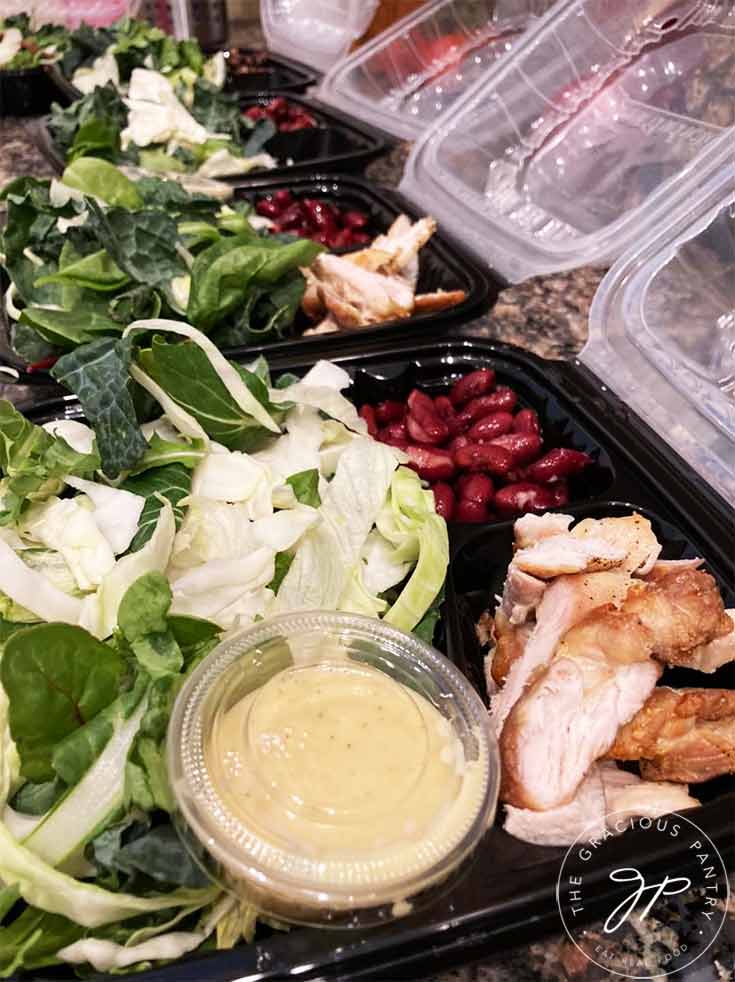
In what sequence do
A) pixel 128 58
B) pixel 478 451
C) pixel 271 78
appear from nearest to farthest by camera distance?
pixel 478 451 → pixel 128 58 → pixel 271 78

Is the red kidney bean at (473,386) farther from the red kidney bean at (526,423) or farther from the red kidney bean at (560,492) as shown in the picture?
the red kidney bean at (560,492)

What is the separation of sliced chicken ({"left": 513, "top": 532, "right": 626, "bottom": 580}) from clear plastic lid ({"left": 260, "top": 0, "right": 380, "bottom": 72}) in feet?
12.7

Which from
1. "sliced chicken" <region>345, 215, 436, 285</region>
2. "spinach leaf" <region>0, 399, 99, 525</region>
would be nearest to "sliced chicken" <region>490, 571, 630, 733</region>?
"spinach leaf" <region>0, 399, 99, 525</region>

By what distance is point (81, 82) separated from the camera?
399 centimetres

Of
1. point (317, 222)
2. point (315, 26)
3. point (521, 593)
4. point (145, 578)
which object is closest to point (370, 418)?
point (521, 593)

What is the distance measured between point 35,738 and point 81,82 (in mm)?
3822

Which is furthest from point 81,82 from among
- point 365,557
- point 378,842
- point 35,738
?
point 378,842

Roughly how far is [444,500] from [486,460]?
0.15 metres

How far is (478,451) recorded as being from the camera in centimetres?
174

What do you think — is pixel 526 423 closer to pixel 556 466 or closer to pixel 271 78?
pixel 556 466

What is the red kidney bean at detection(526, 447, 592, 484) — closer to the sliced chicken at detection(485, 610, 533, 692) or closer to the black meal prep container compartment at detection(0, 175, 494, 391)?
the sliced chicken at detection(485, 610, 533, 692)

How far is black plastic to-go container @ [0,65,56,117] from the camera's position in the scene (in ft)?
13.4

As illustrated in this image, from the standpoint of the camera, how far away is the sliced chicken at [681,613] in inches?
47.3

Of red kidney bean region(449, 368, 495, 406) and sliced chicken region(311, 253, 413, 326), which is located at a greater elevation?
sliced chicken region(311, 253, 413, 326)
